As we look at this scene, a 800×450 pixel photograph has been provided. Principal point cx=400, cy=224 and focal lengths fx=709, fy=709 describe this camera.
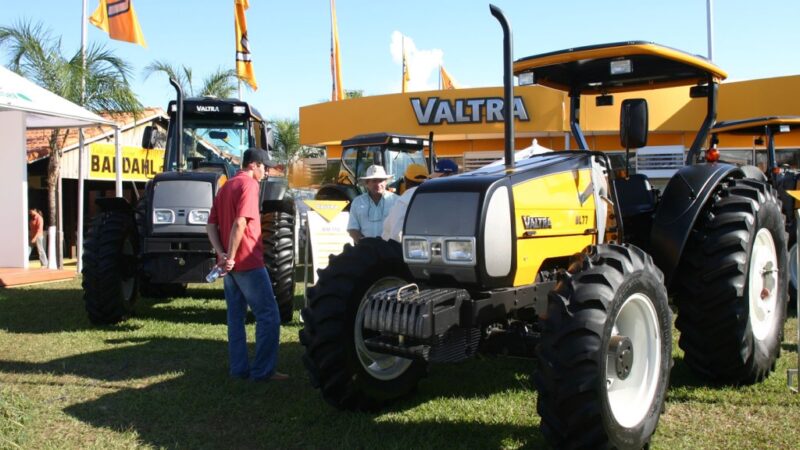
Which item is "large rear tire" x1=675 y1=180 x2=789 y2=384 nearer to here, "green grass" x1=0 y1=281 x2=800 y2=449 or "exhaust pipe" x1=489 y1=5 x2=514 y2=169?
"green grass" x1=0 y1=281 x2=800 y2=449

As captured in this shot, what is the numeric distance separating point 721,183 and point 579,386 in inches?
105

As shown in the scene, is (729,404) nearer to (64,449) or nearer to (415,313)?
(415,313)

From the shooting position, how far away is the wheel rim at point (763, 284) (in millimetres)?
5094

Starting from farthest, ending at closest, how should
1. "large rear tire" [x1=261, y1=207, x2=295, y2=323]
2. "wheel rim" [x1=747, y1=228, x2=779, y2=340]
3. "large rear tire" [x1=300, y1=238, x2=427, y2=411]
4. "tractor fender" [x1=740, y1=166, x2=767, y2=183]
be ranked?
"large rear tire" [x1=261, y1=207, x2=295, y2=323] → "tractor fender" [x1=740, y1=166, x2=767, y2=183] → "wheel rim" [x1=747, y1=228, x2=779, y2=340] → "large rear tire" [x1=300, y1=238, x2=427, y2=411]

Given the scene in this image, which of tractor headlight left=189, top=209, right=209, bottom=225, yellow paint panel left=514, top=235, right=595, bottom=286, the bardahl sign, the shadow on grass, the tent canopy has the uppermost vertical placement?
the bardahl sign

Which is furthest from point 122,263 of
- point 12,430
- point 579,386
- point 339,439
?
point 579,386

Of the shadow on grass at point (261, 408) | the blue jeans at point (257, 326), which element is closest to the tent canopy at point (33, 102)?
the shadow on grass at point (261, 408)

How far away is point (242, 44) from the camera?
2162 cm

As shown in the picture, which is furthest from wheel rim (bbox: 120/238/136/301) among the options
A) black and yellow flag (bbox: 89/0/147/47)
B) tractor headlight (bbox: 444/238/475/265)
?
black and yellow flag (bbox: 89/0/147/47)

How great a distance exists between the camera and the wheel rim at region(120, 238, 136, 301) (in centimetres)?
781

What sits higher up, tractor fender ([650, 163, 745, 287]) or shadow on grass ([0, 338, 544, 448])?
tractor fender ([650, 163, 745, 287])

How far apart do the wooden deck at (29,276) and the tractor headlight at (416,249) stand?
9.80 meters

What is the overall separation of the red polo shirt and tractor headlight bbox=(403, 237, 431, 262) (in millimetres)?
1916

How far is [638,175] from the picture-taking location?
17.6 ft
